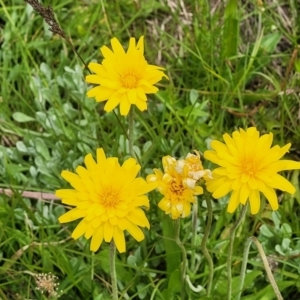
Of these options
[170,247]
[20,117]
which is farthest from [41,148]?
[170,247]

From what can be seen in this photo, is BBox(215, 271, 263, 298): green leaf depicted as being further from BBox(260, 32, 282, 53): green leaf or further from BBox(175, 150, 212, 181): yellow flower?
BBox(260, 32, 282, 53): green leaf

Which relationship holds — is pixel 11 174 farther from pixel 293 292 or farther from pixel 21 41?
pixel 293 292

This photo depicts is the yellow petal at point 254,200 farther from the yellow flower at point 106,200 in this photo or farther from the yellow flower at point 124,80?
the yellow flower at point 124,80

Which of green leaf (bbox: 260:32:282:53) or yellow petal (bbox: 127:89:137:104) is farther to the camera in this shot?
green leaf (bbox: 260:32:282:53)

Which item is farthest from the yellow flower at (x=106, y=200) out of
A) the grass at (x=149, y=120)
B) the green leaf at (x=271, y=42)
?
the green leaf at (x=271, y=42)

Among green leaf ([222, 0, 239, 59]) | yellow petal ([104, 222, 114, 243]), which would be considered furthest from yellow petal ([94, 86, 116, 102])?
green leaf ([222, 0, 239, 59])

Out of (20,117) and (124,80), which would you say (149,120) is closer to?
(20,117)

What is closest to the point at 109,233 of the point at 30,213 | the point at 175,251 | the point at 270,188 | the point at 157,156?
the point at 270,188
